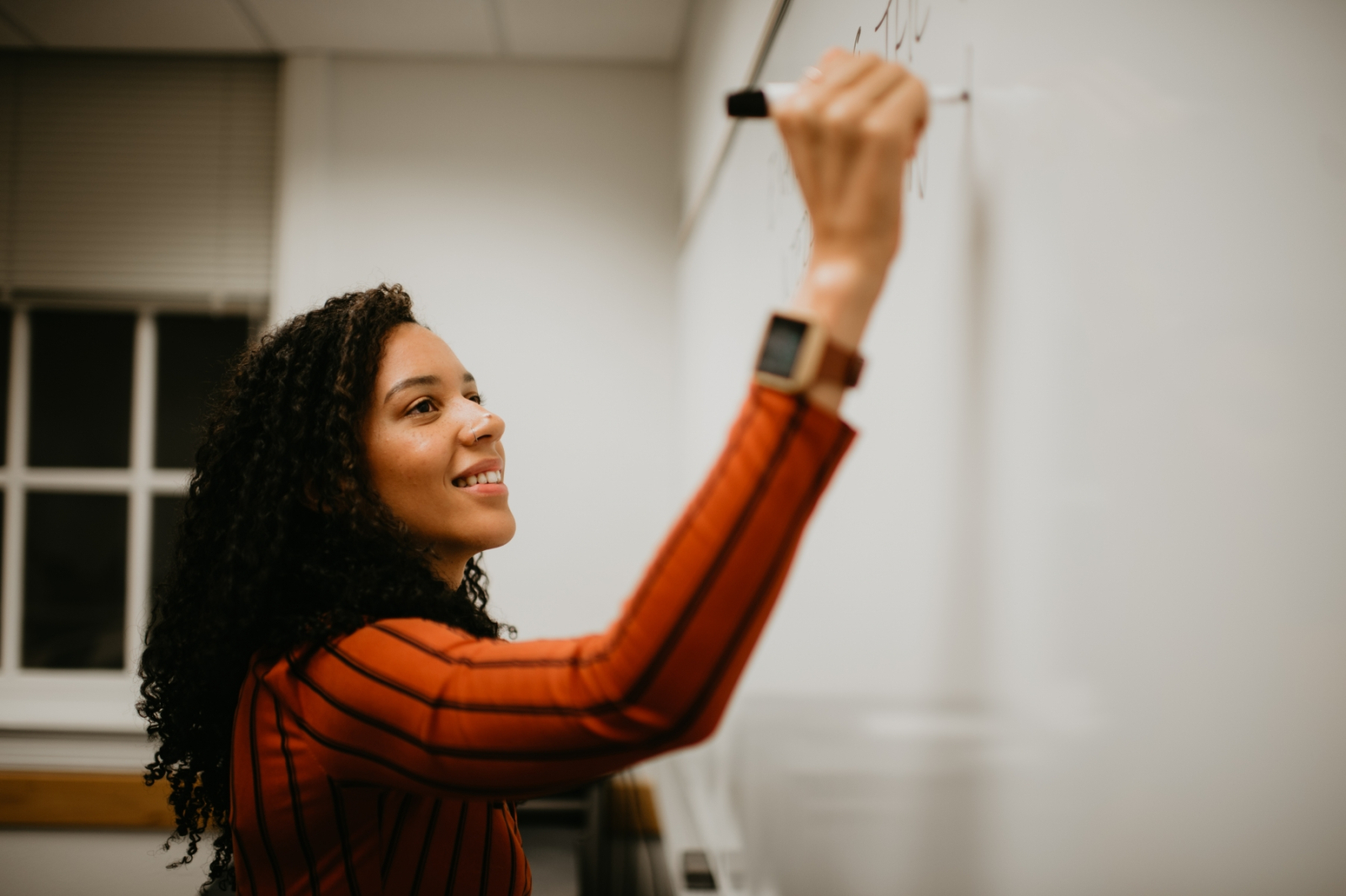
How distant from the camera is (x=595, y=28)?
216 cm

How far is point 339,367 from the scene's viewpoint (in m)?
0.64

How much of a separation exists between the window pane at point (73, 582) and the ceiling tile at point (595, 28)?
1.93 meters

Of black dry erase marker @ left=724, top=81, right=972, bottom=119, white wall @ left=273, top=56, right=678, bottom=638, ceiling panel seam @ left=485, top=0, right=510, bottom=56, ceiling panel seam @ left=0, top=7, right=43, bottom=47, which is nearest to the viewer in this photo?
black dry erase marker @ left=724, top=81, right=972, bottom=119

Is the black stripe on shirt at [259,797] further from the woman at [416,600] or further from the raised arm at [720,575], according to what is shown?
the raised arm at [720,575]

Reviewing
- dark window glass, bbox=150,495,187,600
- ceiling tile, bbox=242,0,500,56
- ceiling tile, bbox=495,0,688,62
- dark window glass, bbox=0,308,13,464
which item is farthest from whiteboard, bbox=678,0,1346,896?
dark window glass, bbox=0,308,13,464

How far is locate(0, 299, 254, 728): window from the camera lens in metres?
2.44

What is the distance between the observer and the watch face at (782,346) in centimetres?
34

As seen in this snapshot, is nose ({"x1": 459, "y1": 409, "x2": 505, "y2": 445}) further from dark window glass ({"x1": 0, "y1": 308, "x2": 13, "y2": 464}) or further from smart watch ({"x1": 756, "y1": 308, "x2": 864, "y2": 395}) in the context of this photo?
dark window glass ({"x1": 0, "y1": 308, "x2": 13, "y2": 464})

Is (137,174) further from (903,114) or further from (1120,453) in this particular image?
(1120,453)

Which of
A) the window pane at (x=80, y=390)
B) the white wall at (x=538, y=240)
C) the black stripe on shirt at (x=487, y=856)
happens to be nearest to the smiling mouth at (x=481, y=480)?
the black stripe on shirt at (x=487, y=856)

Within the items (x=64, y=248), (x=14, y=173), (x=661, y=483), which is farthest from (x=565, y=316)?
(x=14, y=173)

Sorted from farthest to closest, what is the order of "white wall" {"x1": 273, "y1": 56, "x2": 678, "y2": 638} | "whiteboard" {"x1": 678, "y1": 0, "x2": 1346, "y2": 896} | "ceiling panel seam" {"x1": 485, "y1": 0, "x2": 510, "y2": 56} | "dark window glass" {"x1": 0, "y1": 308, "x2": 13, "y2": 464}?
"dark window glass" {"x1": 0, "y1": 308, "x2": 13, "y2": 464} < "white wall" {"x1": 273, "y1": 56, "x2": 678, "y2": 638} < "ceiling panel seam" {"x1": 485, "y1": 0, "x2": 510, "y2": 56} < "whiteboard" {"x1": 678, "y1": 0, "x2": 1346, "y2": 896}

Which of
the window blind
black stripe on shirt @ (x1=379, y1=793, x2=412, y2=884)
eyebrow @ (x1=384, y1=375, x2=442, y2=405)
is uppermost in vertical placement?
the window blind

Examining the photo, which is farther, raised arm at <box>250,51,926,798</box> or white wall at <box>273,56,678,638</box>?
white wall at <box>273,56,678,638</box>
